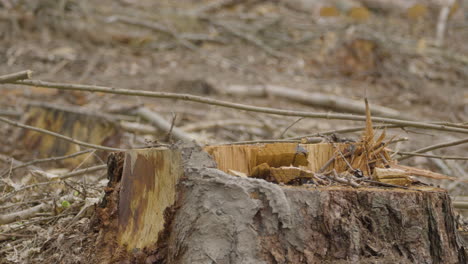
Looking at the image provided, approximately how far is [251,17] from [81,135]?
5872 millimetres

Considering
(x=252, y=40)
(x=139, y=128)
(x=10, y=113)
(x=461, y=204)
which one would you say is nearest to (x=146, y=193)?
(x=461, y=204)

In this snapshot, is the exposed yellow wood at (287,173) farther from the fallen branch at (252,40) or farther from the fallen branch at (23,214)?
the fallen branch at (252,40)

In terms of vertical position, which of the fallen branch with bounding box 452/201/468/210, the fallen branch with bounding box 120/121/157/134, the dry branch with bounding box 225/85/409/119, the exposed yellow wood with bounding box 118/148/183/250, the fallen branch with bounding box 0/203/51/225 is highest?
the dry branch with bounding box 225/85/409/119

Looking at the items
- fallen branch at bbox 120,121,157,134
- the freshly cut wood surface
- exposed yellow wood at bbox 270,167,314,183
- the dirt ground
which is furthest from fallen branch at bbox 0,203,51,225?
the dirt ground

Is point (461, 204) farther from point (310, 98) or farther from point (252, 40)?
point (252, 40)

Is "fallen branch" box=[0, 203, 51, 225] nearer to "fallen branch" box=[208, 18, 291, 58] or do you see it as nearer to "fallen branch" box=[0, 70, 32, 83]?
"fallen branch" box=[0, 70, 32, 83]

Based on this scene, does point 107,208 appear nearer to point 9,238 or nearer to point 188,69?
point 9,238

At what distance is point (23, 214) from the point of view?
2326 millimetres

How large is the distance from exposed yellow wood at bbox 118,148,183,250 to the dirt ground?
331 centimetres

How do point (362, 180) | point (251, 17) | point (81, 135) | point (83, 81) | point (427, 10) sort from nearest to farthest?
1. point (362, 180)
2. point (81, 135)
3. point (83, 81)
4. point (251, 17)
5. point (427, 10)

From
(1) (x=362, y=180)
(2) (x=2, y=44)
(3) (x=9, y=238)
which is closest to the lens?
(1) (x=362, y=180)

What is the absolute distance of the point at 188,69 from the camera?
8.04 meters

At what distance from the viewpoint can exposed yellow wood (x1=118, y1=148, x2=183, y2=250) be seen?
167 centimetres

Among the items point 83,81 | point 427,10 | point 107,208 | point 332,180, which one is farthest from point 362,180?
point 427,10
